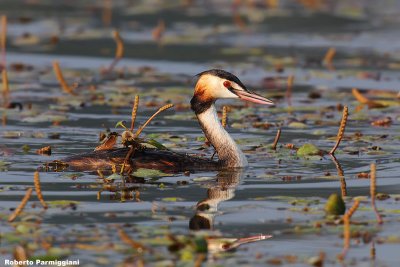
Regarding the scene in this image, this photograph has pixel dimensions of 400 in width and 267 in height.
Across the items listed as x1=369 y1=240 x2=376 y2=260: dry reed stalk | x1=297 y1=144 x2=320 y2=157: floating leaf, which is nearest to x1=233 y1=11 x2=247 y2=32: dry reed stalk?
x1=297 y1=144 x2=320 y2=157: floating leaf

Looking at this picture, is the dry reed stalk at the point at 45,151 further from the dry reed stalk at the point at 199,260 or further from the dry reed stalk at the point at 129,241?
the dry reed stalk at the point at 199,260

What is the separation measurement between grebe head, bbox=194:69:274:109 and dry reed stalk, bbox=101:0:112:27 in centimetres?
1517

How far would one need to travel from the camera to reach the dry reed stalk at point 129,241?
29.5 ft

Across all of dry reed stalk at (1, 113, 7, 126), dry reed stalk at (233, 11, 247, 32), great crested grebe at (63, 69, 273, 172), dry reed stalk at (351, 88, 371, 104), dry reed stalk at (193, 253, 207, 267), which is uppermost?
dry reed stalk at (233, 11, 247, 32)

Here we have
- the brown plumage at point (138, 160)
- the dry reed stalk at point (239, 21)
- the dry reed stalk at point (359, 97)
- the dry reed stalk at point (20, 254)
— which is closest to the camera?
the dry reed stalk at point (20, 254)

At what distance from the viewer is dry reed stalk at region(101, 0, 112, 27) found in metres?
28.5

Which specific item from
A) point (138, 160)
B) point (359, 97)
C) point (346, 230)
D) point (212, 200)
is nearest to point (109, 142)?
point (138, 160)

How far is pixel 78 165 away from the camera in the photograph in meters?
12.8

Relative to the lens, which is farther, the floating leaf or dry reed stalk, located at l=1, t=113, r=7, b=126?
dry reed stalk, located at l=1, t=113, r=7, b=126

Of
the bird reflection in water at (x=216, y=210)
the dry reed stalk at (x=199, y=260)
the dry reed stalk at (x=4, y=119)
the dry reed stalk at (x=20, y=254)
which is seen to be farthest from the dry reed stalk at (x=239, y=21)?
the dry reed stalk at (x=20, y=254)

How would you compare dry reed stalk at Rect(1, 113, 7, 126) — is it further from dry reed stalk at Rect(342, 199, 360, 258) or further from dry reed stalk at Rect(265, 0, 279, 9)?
dry reed stalk at Rect(265, 0, 279, 9)

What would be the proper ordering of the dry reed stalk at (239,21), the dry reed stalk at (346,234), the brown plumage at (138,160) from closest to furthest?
1. the dry reed stalk at (346,234)
2. the brown plumage at (138,160)
3. the dry reed stalk at (239,21)

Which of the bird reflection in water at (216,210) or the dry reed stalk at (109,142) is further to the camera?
the dry reed stalk at (109,142)

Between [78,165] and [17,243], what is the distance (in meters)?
3.62
